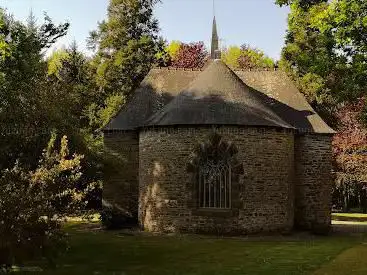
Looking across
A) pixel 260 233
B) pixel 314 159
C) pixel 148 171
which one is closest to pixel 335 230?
pixel 314 159

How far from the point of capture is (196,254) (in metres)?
15.5

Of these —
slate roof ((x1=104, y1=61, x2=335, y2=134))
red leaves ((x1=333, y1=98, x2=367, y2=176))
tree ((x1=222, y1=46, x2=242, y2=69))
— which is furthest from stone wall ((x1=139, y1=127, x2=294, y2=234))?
tree ((x1=222, y1=46, x2=242, y2=69))

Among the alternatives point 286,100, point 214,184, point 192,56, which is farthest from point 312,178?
point 192,56

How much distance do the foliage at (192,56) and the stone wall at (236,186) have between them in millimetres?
31955

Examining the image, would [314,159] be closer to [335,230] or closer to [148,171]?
[335,230]

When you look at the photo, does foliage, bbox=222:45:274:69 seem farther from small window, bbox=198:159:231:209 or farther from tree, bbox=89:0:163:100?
small window, bbox=198:159:231:209

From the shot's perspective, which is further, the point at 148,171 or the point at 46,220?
the point at 148,171

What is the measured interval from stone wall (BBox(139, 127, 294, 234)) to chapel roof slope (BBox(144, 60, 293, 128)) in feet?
1.26

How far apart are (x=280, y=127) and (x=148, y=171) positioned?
232 inches

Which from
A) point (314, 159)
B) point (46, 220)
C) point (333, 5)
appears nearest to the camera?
point (46, 220)

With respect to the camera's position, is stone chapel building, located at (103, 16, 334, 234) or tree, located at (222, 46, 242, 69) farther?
tree, located at (222, 46, 242, 69)

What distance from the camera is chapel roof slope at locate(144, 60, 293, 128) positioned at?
68.0ft

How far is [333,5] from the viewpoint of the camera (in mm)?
17828

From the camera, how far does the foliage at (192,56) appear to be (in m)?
53.3
